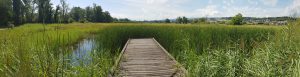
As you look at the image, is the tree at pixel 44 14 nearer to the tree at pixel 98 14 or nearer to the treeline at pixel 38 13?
the treeline at pixel 38 13

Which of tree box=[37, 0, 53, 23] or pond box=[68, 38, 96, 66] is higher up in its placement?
tree box=[37, 0, 53, 23]

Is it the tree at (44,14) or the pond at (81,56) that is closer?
the tree at (44,14)

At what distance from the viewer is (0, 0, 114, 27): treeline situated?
3.34 m

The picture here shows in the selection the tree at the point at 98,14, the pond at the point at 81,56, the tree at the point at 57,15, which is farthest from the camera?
the tree at the point at 98,14

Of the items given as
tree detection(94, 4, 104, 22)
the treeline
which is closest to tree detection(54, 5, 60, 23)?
the treeline

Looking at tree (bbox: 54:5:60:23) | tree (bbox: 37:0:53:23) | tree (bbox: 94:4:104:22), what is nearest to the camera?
tree (bbox: 37:0:53:23)

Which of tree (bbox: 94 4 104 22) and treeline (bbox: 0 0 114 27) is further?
tree (bbox: 94 4 104 22)

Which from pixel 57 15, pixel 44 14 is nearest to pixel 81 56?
pixel 57 15

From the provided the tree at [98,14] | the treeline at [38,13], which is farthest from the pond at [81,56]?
the tree at [98,14]

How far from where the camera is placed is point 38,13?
8.84 m

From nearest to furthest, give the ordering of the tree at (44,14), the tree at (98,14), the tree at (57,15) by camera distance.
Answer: the tree at (44,14) < the tree at (57,15) < the tree at (98,14)

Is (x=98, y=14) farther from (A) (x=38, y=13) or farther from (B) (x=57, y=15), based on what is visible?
(B) (x=57, y=15)

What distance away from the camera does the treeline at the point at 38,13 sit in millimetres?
3337

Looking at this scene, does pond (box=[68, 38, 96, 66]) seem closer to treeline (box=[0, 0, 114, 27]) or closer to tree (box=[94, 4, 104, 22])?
treeline (box=[0, 0, 114, 27])
